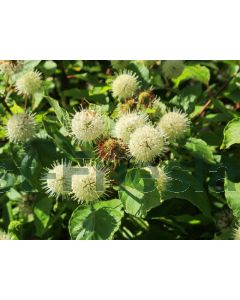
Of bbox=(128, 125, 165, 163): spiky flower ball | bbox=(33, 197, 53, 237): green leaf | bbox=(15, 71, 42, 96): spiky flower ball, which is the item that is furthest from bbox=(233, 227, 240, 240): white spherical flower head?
bbox=(15, 71, 42, 96): spiky flower ball

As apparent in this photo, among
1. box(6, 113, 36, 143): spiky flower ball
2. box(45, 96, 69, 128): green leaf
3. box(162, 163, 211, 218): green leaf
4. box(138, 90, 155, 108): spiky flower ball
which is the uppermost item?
box(138, 90, 155, 108): spiky flower ball

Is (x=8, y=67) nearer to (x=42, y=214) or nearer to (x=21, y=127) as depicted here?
(x=21, y=127)

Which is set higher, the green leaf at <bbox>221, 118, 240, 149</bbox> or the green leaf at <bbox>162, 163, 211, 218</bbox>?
the green leaf at <bbox>221, 118, 240, 149</bbox>

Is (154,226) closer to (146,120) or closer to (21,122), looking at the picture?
(146,120)

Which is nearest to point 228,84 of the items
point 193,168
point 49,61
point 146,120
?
point 193,168

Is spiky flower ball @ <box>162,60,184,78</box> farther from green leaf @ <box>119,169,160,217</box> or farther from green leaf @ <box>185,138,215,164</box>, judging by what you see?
green leaf @ <box>119,169,160,217</box>

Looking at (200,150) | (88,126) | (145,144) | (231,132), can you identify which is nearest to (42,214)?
A: (88,126)
